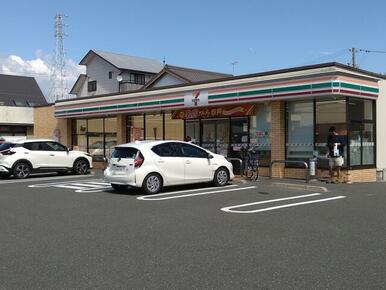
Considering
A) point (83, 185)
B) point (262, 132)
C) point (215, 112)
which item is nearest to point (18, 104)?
point (215, 112)

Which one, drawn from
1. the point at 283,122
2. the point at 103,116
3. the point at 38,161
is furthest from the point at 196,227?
the point at 103,116

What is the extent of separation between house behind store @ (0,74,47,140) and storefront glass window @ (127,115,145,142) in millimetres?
21209

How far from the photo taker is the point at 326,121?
55.1ft

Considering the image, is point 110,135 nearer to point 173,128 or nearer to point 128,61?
point 173,128

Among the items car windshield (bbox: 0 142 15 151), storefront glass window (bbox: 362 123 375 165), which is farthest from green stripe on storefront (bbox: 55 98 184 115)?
storefront glass window (bbox: 362 123 375 165)

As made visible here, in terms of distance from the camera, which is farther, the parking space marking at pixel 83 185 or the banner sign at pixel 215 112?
the banner sign at pixel 215 112

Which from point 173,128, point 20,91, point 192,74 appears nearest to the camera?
point 173,128

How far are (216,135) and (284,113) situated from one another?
3474 millimetres

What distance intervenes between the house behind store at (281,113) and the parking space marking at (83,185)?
528cm

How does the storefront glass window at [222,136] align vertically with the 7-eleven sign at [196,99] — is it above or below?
below

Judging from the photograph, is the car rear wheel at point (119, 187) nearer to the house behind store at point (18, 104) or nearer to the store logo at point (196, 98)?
the store logo at point (196, 98)

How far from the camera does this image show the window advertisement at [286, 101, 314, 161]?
17.2m

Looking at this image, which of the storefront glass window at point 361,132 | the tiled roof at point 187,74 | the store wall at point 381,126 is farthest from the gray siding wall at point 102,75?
the storefront glass window at point 361,132

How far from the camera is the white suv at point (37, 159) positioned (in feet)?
63.0
